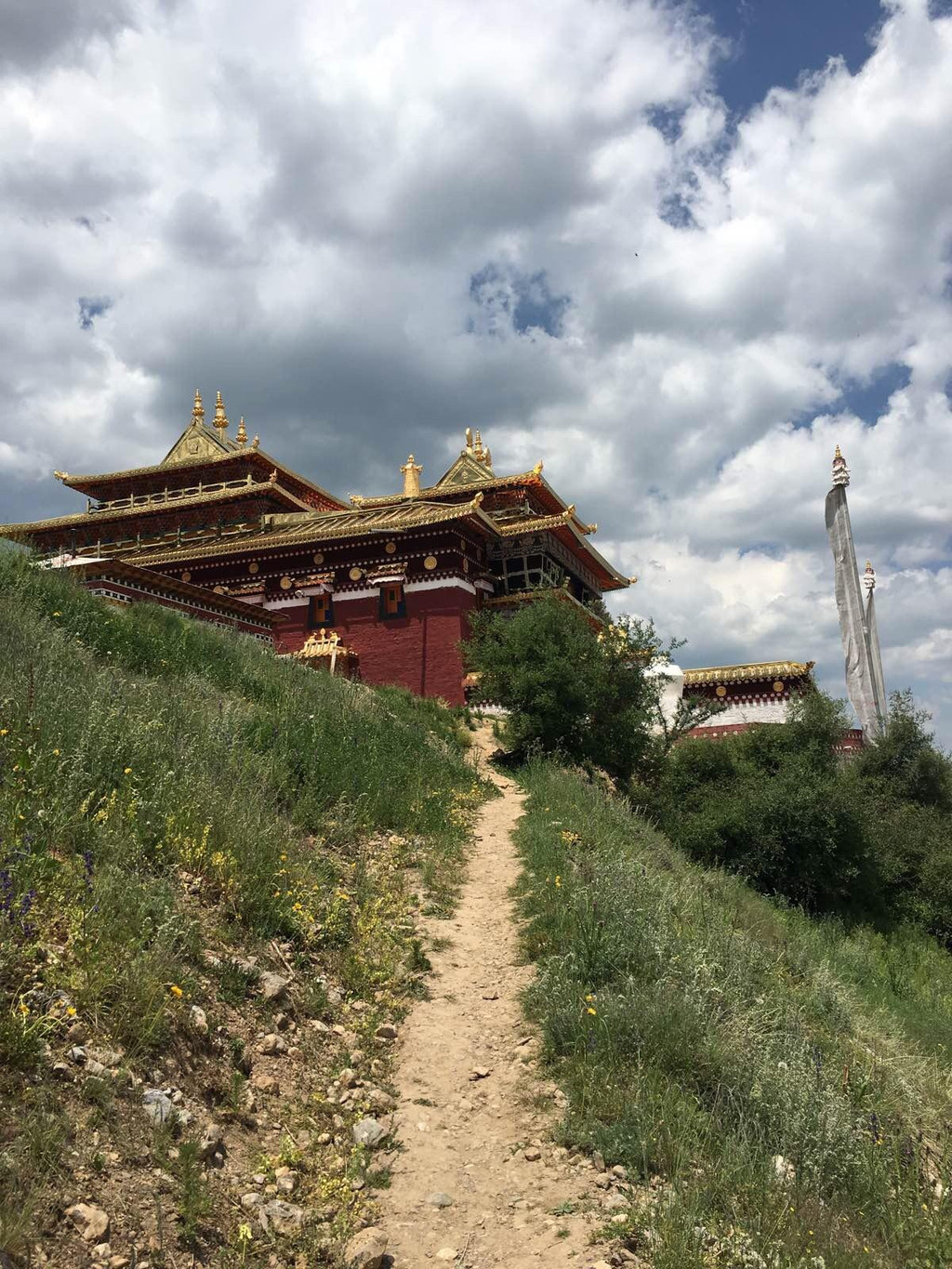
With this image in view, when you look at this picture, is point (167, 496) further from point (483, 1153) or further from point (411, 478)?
point (483, 1153)

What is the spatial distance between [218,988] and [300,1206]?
148 cm

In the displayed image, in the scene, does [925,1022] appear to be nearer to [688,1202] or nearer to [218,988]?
[688,1202]

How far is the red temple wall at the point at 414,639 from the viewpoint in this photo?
26797 mm

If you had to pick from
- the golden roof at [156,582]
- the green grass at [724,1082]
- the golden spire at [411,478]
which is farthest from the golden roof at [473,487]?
the green grass at [724,1082]

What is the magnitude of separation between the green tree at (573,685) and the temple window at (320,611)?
9104mm

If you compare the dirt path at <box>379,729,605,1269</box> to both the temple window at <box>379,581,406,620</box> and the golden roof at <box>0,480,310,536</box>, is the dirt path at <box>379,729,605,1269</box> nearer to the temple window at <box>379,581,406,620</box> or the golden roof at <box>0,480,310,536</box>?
the temple window at <box>379,581,406,620</box>

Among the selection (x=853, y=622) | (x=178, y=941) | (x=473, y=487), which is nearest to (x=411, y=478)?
(x=473, y=487)

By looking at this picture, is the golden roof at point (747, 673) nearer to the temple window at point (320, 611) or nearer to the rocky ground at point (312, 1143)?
the temple window at point (320, 611)

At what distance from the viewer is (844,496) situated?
2712 cm

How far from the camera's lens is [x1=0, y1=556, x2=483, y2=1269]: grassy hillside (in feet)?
12.9

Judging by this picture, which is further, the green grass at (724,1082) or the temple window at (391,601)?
the temple window at (391,601)

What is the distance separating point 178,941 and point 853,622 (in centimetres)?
2435

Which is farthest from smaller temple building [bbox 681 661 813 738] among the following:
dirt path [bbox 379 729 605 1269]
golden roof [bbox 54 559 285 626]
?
dirt path [bbox 379 729 605 1269]

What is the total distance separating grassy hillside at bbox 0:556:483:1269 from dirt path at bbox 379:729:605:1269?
0.93 feet
